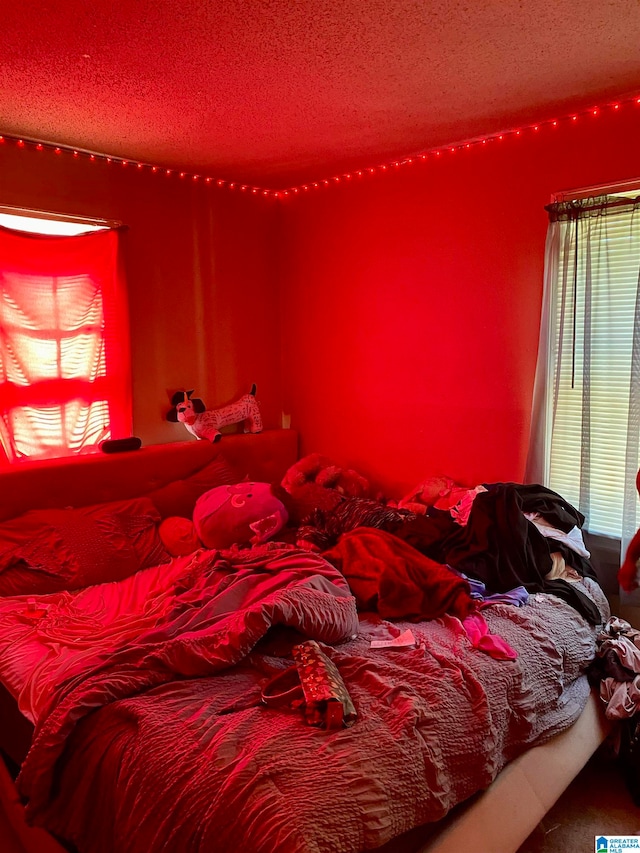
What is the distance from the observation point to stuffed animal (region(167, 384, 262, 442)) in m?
3.38

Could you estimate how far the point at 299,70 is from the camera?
208 centimetres

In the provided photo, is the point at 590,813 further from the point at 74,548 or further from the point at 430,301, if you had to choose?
the point at 430,301

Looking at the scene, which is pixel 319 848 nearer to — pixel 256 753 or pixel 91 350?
pixel 256 753

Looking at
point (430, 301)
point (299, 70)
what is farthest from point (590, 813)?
point (299, 70)

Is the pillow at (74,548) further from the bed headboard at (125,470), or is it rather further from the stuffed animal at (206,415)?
the stuffed animal at (206,415)

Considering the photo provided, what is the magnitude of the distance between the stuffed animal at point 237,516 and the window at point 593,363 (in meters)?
1.28

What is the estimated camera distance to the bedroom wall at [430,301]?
9.03 feet

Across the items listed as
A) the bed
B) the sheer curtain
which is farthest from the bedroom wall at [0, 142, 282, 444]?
the sheer curtain

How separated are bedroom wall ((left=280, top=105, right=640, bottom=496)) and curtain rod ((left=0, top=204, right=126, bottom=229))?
3.80 ft

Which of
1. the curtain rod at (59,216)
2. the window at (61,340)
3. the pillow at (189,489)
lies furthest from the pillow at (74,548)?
the curtain rod at (59,216)

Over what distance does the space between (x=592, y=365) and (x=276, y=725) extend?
6.39ft

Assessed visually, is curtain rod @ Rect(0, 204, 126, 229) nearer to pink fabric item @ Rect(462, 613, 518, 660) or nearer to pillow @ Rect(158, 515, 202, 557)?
pillow @ Rect(158, 515, 202, 557)

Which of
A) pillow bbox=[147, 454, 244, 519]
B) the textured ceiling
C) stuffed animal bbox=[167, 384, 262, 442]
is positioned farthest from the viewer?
stuffed animal bbox=[167, 384, 262, 442]

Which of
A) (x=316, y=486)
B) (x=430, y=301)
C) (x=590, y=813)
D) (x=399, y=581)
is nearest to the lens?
(x=590, y=813)
